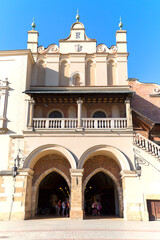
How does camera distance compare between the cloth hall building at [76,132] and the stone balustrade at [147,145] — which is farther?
the stone balustrade at [147,145]

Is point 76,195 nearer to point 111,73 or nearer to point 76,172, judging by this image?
point 76,172

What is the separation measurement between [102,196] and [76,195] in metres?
6.47

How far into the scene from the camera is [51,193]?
21562mm

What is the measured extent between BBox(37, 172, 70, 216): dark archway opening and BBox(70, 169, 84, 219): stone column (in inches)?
180

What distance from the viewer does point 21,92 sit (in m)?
17.6

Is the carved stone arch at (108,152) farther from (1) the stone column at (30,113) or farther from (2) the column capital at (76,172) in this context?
(1) the stone column at (30,113)

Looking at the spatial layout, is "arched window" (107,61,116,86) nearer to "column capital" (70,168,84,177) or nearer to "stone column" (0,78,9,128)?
"stone column" (0,78,9,128)

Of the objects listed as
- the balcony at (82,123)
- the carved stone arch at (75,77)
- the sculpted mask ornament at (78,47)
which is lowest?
the balcony at (82,123)

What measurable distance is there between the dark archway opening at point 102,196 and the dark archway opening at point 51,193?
7.70ft

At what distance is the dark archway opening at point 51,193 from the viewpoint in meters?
19.0

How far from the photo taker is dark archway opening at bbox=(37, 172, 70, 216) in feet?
62.2

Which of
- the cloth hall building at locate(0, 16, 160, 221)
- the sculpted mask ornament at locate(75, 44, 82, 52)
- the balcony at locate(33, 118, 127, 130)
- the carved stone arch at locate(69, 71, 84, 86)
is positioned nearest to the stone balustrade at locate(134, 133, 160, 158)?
the cloth hall building at locate(0, 16, 160, 221)

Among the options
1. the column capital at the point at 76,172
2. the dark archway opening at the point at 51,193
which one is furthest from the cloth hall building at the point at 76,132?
the dark archway opening at the point at 51,193

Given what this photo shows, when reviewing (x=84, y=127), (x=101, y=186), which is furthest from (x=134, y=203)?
(x=101, y=186)
